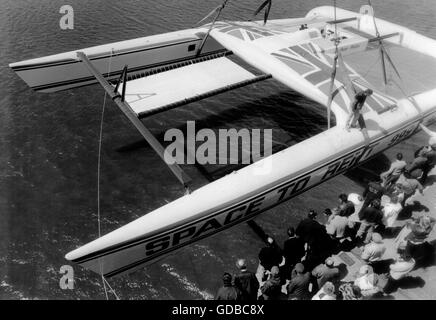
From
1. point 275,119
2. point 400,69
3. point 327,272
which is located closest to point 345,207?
point 327,272

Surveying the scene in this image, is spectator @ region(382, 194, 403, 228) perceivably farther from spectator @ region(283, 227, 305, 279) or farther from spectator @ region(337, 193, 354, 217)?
spectator @ region(283, 227, 305, 279)

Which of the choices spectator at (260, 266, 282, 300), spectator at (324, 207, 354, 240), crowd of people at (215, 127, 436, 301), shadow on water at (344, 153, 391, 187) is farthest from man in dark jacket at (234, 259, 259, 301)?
shadow on water at (344, 153, 391, 187)

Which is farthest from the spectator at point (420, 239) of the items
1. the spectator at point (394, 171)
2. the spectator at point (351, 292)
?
the spectator at point (394, 171)

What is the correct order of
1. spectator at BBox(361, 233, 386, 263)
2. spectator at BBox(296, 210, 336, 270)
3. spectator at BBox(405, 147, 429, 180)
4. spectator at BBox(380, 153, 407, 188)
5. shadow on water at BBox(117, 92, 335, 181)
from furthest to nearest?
shadow on water at BBox(117, 92, 335, 181), spectator at BBox(405, 147, 429, 180), spectator at BBox(380, 153, 407, 188), spectator at BBox(296, 210, 336, 270), spectator at BBox(361, 233, 386, 263)

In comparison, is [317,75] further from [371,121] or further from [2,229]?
[2,229]

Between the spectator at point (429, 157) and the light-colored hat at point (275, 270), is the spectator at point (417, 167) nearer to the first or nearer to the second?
the spectator at point (429, 157)
